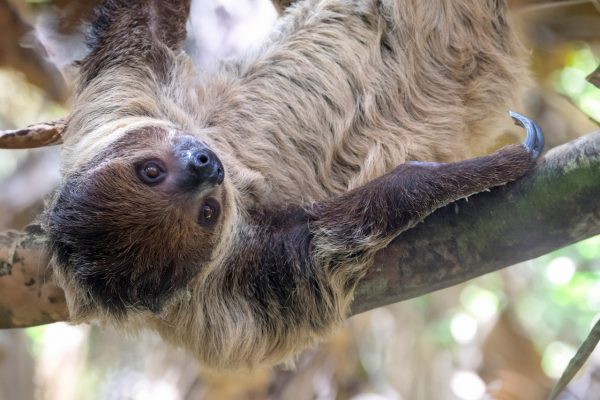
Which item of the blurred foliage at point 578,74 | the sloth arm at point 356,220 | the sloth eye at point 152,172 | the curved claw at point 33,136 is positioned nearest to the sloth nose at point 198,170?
the sloth eye at point 152,172

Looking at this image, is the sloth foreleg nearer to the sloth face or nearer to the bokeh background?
the sloth face

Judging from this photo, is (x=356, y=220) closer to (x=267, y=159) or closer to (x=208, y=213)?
(x=208, y=213)

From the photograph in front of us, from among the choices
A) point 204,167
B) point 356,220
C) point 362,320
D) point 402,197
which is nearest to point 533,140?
point 402,197

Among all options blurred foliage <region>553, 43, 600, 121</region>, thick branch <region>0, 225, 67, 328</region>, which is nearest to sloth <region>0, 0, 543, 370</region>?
thick branch <region>0, 225, 67, 328</region>

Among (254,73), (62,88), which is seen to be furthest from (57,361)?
(254,73)

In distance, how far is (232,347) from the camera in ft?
11.6

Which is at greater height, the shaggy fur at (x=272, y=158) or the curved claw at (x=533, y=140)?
Answer: the curved claw at (x=533, y=140)

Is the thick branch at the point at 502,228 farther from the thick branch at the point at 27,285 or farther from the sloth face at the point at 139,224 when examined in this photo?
the thick branch at the point at 27,285

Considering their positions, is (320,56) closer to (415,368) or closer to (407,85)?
(407,85)

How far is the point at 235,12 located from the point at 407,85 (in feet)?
9.63

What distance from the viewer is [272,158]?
13.2 feet

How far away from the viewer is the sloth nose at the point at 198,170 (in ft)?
10.3

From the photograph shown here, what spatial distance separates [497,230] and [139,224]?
156cm

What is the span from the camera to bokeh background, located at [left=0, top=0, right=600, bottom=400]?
187 inches
